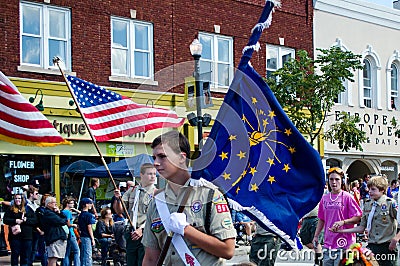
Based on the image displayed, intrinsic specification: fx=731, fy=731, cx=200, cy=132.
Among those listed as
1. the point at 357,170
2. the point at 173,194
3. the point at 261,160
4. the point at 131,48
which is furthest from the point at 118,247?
the point at 357,170

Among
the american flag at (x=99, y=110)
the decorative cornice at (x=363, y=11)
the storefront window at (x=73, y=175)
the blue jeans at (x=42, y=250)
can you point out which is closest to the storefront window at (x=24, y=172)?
the storefront window at (x=73, y=175)

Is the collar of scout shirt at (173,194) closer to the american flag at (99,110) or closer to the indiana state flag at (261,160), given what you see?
the indiana state flag at (261,160)

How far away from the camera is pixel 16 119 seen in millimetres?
10242

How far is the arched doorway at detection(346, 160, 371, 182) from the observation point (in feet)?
101

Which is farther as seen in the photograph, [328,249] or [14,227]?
[14,227]

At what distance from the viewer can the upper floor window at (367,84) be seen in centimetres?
2992

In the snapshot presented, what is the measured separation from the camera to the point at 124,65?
21844 mm

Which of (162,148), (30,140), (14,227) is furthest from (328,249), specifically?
(14,227)

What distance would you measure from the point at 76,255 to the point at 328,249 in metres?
5.98

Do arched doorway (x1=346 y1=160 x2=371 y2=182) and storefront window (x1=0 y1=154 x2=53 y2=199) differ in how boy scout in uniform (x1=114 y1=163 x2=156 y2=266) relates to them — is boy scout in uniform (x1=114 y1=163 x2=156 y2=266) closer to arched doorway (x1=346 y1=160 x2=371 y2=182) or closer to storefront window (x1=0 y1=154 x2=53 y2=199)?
storefront window (x1=0 y1=154 x2=53 y2=199)

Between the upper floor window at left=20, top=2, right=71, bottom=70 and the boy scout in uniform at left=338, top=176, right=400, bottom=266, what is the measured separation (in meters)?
12.7

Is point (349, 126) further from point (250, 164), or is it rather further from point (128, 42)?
point (250, 164)

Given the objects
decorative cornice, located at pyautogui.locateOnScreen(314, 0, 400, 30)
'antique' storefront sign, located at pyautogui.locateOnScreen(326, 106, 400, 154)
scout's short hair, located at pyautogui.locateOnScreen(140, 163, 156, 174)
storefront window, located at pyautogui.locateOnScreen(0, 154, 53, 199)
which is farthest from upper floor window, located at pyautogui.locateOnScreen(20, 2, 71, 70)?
'antique' storefront sign, located at pyautogui.locateOnScreen(326, 106, 400, 154)

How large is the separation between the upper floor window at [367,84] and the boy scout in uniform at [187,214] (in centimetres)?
2588
